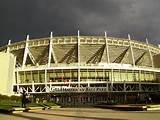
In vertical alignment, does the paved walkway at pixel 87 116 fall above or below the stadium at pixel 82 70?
below

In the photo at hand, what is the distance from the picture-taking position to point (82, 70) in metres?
80.2

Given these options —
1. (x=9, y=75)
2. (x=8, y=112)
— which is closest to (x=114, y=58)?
(x=9, y=75)

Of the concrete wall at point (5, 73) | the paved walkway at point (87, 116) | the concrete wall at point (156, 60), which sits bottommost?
the paved walkway at point (87, 116)

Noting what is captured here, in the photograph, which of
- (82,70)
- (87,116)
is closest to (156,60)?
(82,70)

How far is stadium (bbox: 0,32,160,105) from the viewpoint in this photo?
76938 mm

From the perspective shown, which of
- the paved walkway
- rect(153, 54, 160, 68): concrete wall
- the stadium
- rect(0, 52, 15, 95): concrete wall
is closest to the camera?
the paved walkway

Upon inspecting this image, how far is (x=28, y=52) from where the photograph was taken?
93438mm

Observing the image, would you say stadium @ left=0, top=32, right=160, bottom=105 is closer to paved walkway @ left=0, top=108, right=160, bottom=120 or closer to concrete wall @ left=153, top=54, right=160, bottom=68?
concrete wall @ left=153, top=54, right=160, bottom=68

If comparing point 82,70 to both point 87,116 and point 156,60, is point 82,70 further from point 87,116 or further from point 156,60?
point 87,116

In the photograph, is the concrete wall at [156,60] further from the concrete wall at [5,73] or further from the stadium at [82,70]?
the concrete wall at [5,73]

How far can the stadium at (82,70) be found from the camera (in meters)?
76.9

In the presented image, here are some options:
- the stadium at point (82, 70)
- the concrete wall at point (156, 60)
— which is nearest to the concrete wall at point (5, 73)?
the stadium at point (82, 70)

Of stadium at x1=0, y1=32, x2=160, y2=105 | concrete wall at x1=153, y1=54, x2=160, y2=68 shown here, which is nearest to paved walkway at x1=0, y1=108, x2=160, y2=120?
stadium at x1=0, y1=32, x2=160, y2=105

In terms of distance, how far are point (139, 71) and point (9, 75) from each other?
3721 centimetres
